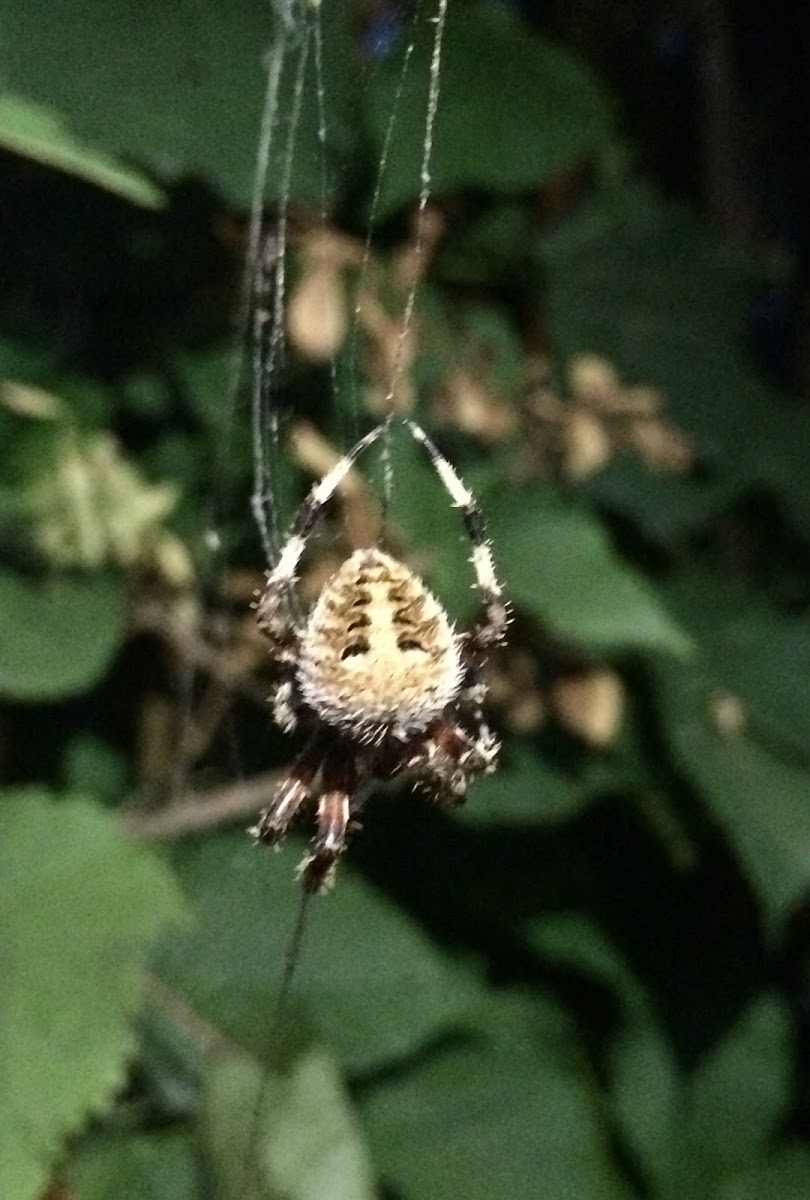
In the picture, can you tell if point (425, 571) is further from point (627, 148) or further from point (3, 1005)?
point (627, 148)

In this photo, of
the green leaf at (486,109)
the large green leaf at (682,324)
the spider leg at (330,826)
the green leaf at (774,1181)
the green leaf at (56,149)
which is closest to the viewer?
the green leaf at (56,149)

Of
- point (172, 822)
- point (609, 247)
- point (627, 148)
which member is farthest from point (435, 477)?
point (627, 148)

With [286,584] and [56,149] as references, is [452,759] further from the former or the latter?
[56,149]

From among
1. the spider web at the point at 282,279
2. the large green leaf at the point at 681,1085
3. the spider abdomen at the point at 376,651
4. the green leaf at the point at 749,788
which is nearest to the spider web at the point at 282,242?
the spider web at the point at 282,279

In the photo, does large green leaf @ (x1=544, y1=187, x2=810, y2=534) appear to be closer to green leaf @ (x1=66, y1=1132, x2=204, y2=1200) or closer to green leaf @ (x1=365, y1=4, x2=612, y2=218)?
green leaf @ (x1=365, y1=4, x2=612, y2=218)

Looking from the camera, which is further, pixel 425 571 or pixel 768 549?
pixel 768 549

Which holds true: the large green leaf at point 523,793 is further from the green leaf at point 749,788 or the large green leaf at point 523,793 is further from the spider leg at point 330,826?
the spider leg at point 330,826

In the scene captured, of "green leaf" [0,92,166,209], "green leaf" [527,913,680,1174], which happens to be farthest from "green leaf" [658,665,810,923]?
"green leaf" [0,92,166,209]
